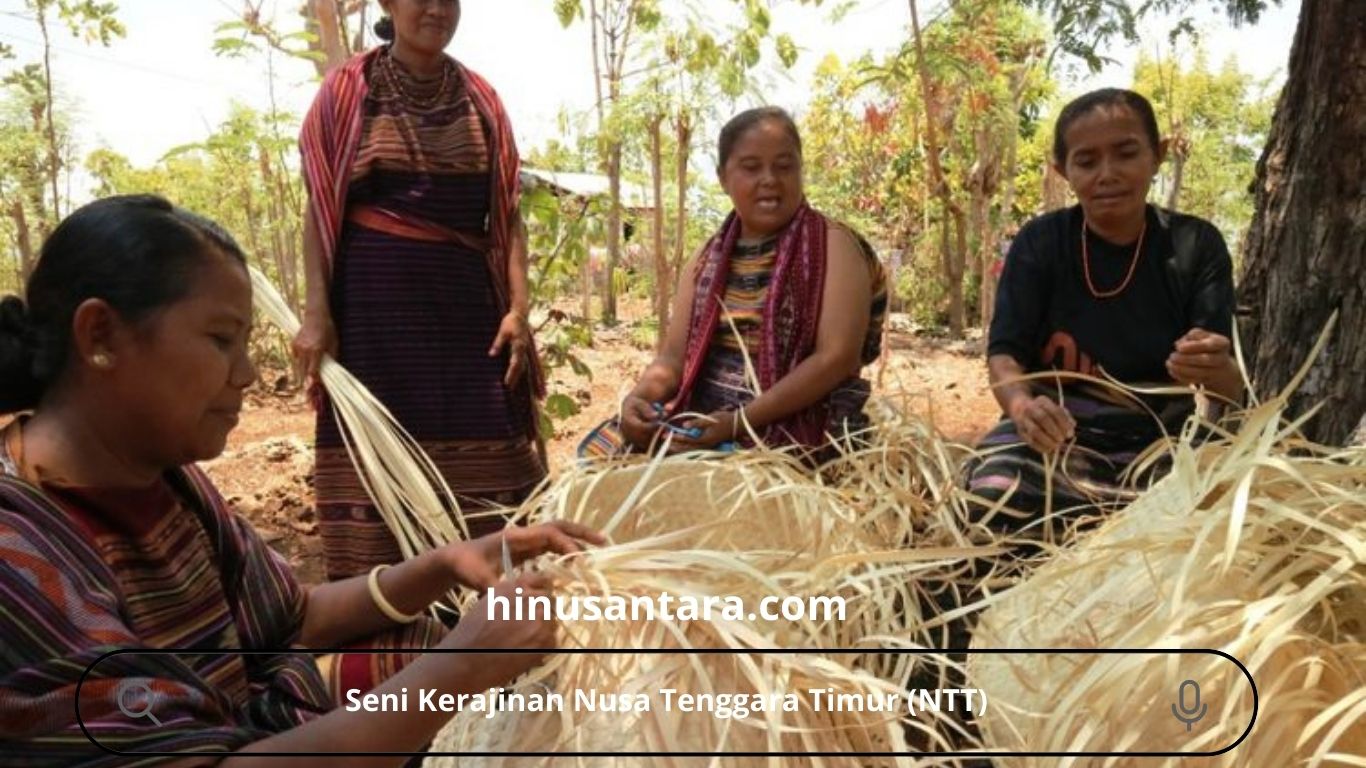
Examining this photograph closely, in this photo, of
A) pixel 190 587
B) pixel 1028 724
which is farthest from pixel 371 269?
pixel 1028 724

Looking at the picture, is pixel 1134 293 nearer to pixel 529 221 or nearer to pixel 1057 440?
pixel 1057 440

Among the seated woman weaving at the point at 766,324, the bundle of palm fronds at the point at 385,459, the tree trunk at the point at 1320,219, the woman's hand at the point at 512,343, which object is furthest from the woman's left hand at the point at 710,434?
the tree trunk at the point at 1320,219

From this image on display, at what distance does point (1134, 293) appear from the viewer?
199 cm

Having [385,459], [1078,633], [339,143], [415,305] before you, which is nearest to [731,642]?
[1078,633]

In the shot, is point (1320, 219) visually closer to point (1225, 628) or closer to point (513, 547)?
point (1225, 628)

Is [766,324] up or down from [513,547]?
up

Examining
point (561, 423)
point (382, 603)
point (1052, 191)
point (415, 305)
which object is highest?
point (1052, 191)

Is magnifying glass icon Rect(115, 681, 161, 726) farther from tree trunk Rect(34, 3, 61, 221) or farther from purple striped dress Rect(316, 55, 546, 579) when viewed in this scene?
tree trunk Rect(34, 3, 61, 221)

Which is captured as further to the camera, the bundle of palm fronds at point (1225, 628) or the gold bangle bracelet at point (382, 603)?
the gold bangle bracelet at point (382, 603)

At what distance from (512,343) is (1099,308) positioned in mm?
1296

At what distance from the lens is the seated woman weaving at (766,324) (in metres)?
2.09

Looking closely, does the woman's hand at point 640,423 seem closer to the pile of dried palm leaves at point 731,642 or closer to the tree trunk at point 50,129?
the pile of dried palm leaves at point 731,642

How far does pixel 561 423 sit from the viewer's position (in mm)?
5816

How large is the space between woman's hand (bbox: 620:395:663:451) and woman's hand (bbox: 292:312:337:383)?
68 centimetres
